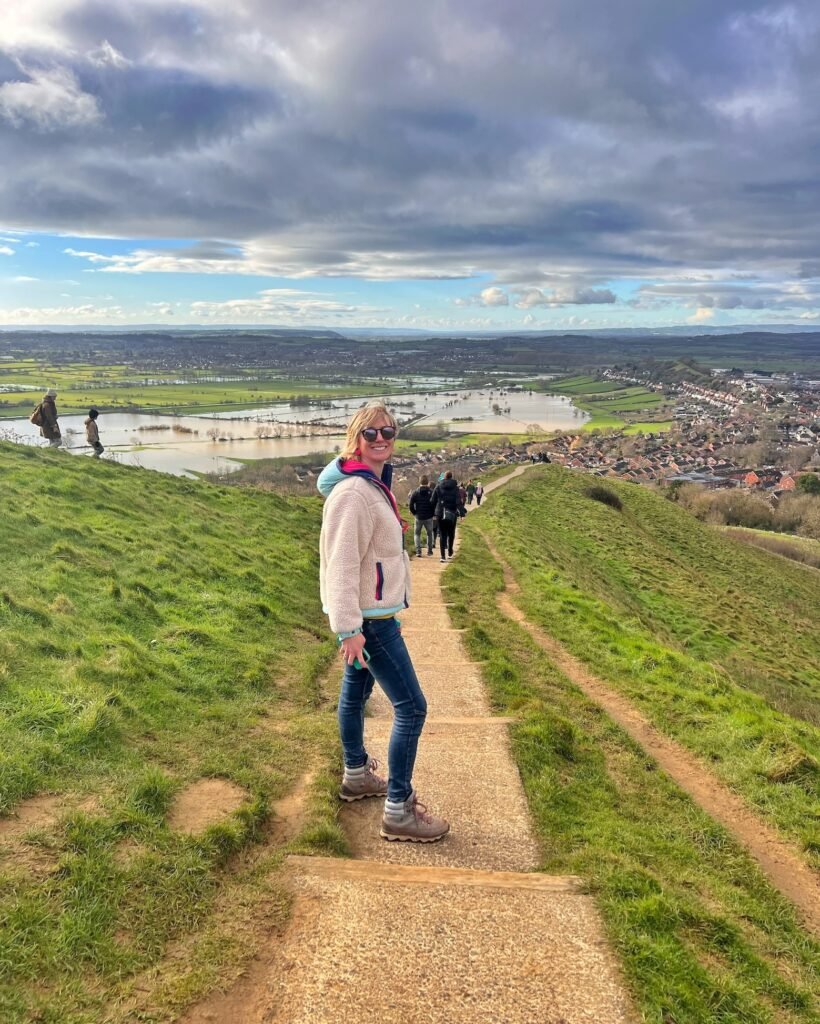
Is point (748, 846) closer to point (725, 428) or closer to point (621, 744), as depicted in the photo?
point (621, 744)

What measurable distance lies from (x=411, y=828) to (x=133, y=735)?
242 centimetres

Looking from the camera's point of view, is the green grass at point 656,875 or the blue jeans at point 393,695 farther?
the blue jeans at point 393,695

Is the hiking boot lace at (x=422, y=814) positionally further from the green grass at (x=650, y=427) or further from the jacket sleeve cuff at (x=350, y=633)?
the green grass at (x=650, y=427)

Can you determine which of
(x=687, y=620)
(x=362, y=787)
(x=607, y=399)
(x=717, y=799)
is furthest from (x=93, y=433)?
(x=607, y=399)

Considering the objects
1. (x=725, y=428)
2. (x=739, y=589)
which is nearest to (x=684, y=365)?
(x=725, y=428)

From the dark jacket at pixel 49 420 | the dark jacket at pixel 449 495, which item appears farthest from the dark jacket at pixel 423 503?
the dark jacket at pixel 49 420

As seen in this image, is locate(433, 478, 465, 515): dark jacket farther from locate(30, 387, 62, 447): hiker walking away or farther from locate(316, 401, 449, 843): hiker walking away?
locate(316, 401, 449, 843): hiker walking away

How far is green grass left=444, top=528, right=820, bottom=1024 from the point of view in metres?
3.20

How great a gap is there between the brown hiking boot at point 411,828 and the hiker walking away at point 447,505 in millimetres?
10563

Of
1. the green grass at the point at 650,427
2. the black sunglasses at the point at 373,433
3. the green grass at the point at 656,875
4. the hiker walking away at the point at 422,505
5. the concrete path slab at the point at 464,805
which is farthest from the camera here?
the green grass at the point at 650,427

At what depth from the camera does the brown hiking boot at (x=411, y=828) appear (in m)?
4.26

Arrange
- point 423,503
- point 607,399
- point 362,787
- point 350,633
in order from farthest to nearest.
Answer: point 607,399, point 423,503, point 362,787, point 350,633

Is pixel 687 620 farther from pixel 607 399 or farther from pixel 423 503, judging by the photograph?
pixel 607 399

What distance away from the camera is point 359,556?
149 inches
